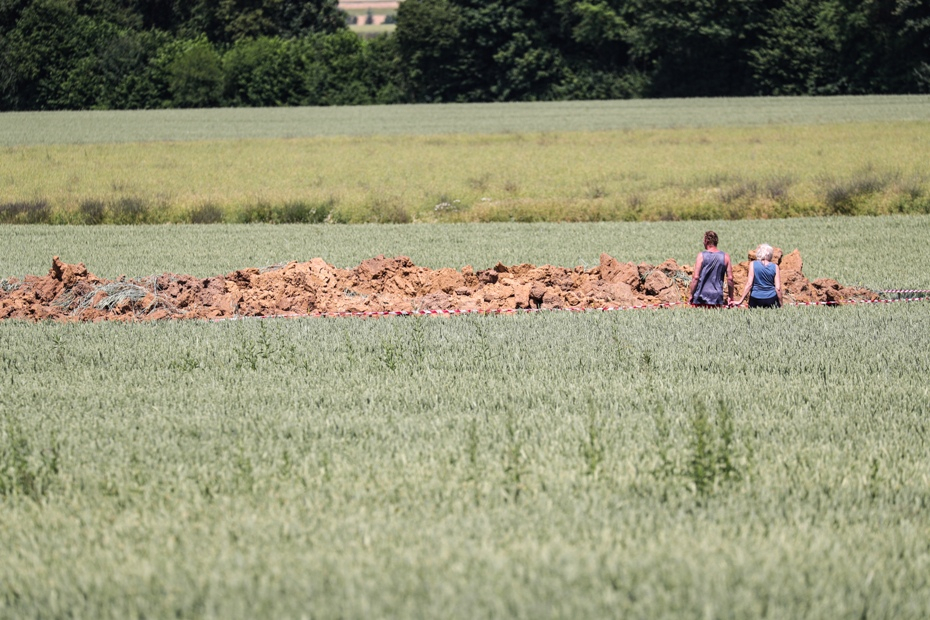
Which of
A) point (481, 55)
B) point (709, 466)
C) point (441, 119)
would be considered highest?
point (481, 55)

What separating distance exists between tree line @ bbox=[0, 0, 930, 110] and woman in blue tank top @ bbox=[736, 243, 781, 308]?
53.3 meters

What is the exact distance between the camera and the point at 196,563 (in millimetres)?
5484

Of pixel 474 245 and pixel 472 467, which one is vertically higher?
pixel 472 467

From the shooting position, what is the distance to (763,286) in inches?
527

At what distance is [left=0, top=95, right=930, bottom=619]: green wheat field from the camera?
5.16 meters

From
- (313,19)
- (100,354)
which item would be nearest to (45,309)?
(100,354)

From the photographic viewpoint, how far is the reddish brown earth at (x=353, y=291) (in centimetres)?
1377

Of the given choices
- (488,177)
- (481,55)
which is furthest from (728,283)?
(481,55)

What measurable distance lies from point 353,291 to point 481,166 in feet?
69.7

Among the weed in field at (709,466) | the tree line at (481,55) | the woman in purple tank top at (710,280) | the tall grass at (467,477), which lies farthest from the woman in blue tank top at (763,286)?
the tree line at (481,55)

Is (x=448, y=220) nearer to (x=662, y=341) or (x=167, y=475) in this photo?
(x=662, y=341)

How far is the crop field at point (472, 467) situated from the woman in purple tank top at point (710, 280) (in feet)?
2.32

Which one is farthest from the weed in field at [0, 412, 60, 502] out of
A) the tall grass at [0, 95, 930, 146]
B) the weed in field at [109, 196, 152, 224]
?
the tall grass at [0, 95, 930, 146]

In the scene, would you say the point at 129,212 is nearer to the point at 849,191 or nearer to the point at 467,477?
the point at 849,191
